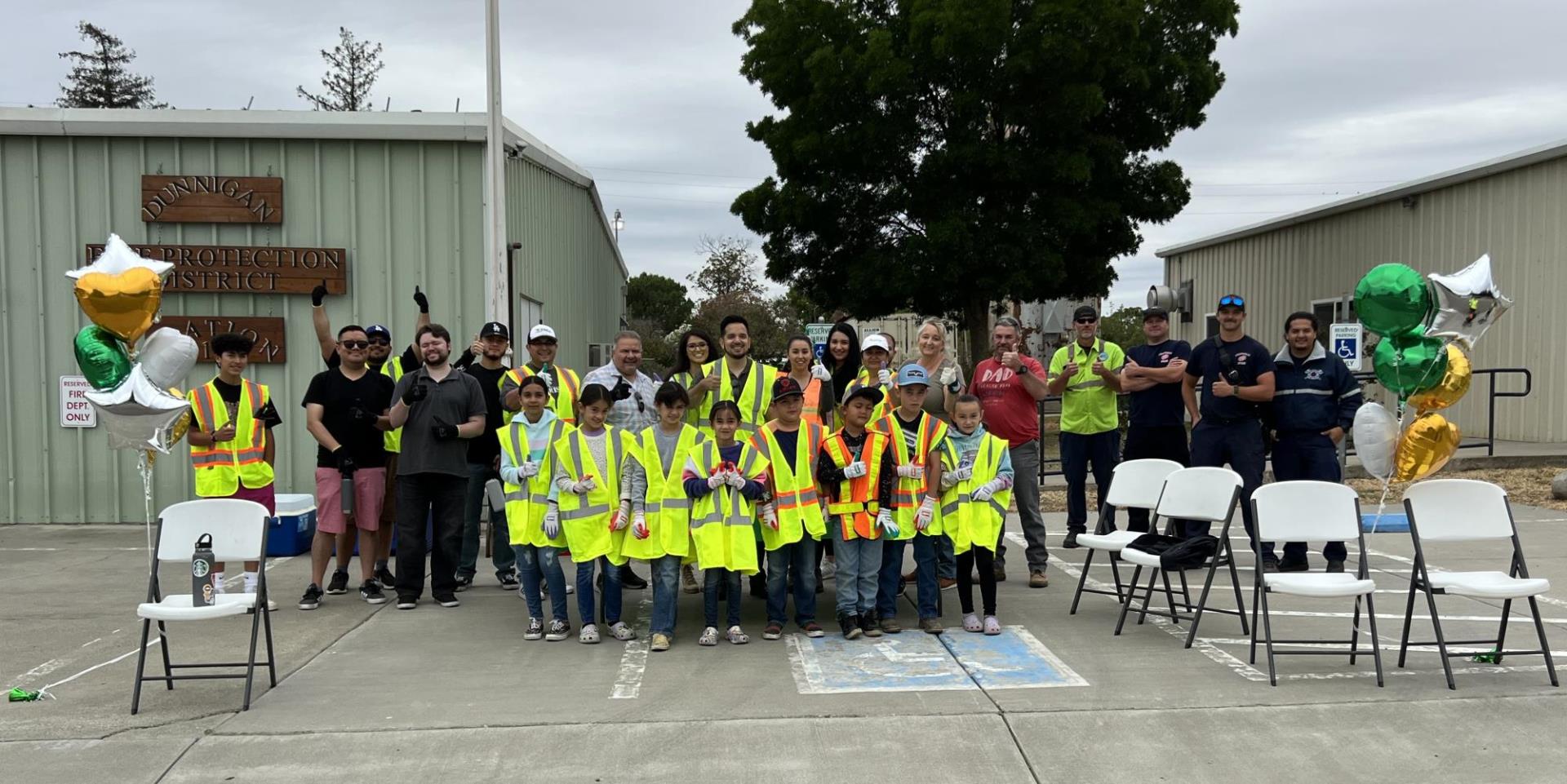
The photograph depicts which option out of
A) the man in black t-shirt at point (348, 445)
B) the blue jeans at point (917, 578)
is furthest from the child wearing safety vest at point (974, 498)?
the man in black t-shirt at point (348, 445)

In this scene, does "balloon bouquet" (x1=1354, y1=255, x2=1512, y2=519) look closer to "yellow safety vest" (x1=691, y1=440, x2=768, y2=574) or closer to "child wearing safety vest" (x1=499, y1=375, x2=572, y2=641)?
"yellow safety vest" (x1=691, y1=440, x2=768, y2=574)

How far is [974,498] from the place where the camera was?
20.2ft

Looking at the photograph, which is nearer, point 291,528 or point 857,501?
point 857,501

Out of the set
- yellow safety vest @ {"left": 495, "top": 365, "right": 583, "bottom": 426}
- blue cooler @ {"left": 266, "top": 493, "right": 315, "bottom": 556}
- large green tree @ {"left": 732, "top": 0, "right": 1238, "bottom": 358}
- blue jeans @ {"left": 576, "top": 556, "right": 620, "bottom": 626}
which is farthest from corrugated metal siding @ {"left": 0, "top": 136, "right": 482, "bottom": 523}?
large green tree @ {"left": 732, "top": 0, "right": 1238, "bottom": 358}

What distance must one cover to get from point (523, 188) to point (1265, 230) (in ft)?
51.3

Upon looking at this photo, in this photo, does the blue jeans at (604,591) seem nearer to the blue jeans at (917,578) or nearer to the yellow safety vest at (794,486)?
the yellow safety vest at (794,486)

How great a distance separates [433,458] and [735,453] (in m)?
2.11

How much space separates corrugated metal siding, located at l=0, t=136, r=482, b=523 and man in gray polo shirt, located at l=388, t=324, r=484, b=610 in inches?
145

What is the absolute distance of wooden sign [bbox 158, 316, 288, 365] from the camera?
1052cm

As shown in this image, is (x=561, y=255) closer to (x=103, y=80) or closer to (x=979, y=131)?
(x=979, y=131)

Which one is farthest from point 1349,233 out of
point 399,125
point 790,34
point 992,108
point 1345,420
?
point 399,125

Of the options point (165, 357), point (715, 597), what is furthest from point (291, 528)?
point (715, 597)

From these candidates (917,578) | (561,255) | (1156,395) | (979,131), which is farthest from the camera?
(979,131)

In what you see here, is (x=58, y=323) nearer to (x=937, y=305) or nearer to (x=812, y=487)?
(x=812, y=487)
